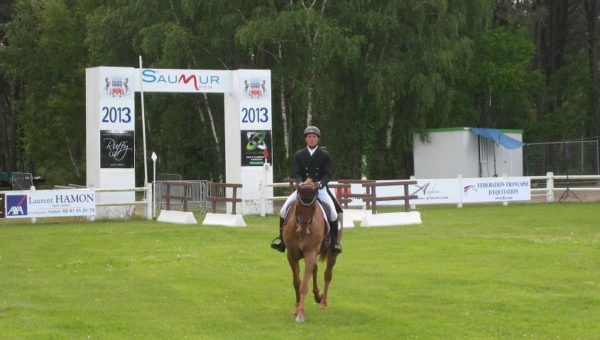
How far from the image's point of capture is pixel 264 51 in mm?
49219

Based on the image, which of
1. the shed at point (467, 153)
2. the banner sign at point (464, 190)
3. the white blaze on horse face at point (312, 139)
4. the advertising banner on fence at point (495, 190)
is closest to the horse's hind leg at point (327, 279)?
the white blaze on horse face at point (312, 139)

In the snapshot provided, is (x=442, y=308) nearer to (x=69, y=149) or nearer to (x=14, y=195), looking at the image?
(x=14, y=195)

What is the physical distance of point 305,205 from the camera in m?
12.9

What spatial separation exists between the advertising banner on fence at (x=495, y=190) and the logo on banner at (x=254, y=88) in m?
8.14

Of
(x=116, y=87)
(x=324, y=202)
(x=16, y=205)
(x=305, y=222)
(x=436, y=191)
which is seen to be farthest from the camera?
(x=436, y=191)

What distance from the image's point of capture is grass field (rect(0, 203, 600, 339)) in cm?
1207

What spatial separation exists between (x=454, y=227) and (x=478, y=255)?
25.8 ft

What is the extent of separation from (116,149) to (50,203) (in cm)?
333

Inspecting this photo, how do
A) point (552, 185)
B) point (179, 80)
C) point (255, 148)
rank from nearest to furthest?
point (179, 80)
point (255, 148)
point (552, 185)

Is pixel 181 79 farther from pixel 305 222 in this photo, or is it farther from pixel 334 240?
pixel 305 222

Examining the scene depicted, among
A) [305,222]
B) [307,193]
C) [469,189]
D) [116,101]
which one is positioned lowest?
[469,189]

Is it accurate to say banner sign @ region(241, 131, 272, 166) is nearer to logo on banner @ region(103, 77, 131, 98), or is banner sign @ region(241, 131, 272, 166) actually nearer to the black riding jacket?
logo on banner @ region(103, 77, 131, 98)

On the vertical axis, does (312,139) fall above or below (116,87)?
below

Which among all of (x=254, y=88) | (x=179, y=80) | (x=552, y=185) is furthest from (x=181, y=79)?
(x=552, y=185)
